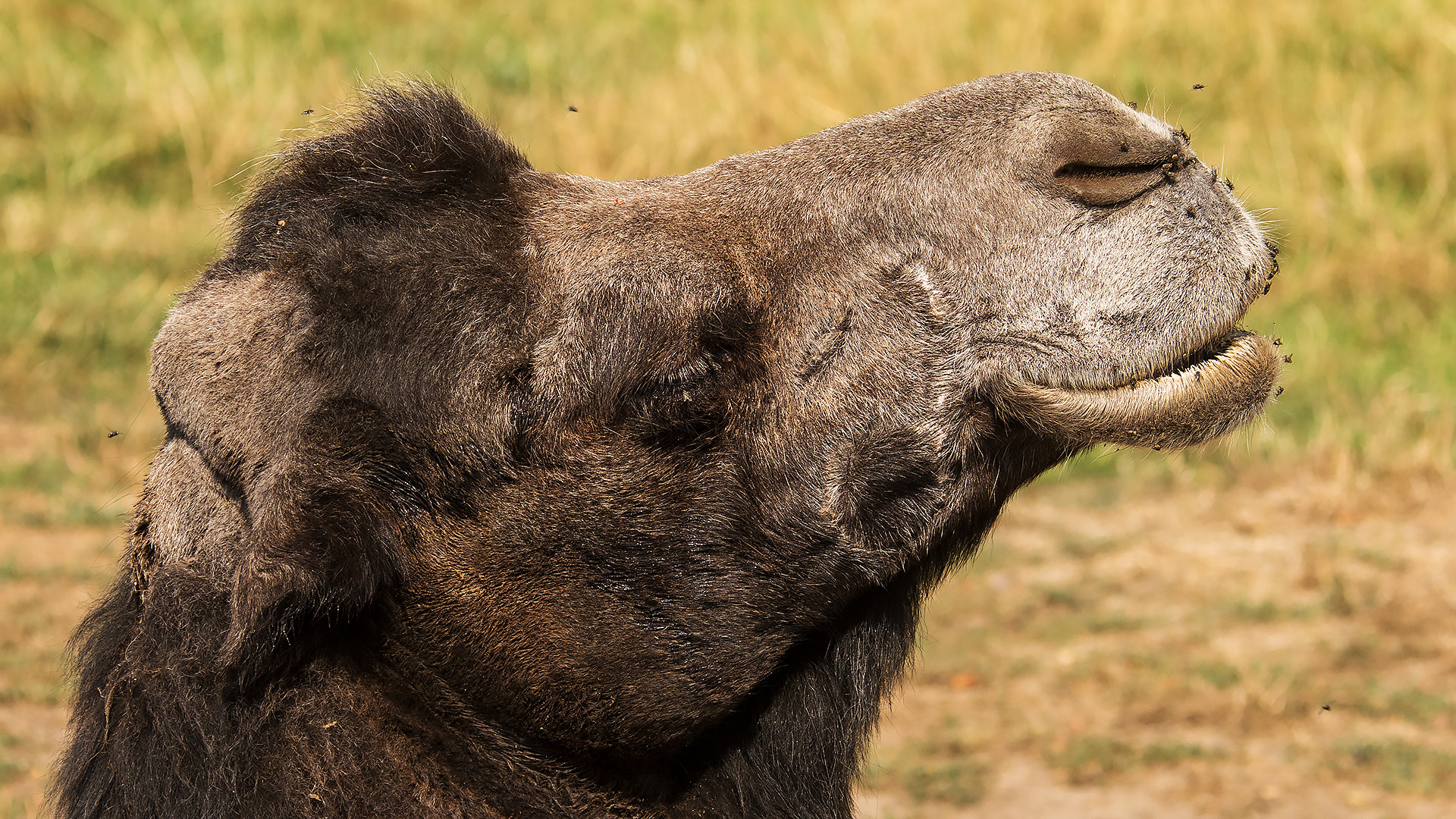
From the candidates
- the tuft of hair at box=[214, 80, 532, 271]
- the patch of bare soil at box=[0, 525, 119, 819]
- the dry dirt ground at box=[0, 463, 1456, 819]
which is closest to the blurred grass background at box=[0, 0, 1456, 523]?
the patch of bare soil at box=[0, 525, 119, 819]

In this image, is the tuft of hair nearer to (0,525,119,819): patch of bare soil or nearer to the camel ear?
the camel ear

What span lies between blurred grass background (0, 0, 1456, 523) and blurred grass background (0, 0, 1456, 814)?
0.07ft

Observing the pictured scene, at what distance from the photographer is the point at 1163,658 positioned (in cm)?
558

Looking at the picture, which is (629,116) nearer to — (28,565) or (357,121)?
(28,565)

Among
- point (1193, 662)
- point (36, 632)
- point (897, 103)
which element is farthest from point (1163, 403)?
point (897, 103)

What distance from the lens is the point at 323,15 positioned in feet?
38.2

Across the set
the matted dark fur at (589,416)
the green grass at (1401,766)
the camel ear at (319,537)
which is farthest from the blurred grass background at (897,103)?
the camel ear at (319,537)

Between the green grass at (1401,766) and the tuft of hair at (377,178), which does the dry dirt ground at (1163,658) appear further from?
the tuft of hair at (377,178)

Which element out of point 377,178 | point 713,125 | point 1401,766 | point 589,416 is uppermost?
point 713,125

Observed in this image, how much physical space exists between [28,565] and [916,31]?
6.27 metres

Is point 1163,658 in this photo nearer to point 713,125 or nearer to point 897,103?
point 897,103

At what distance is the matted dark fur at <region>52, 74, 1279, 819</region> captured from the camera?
2.44 m

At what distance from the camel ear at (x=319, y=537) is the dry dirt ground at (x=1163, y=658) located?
7.80 feet

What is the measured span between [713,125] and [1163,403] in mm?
7000
